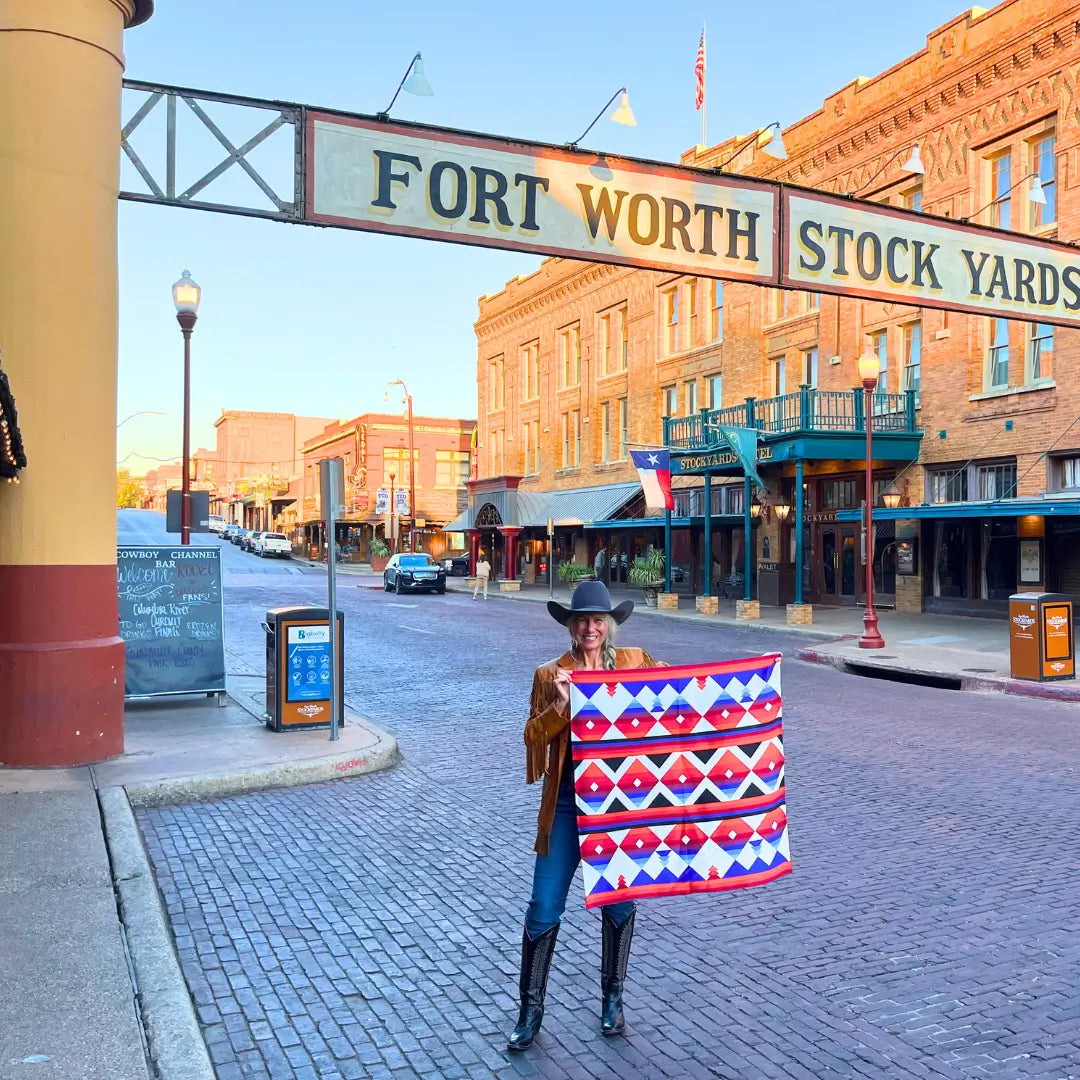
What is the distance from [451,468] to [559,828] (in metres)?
67.1

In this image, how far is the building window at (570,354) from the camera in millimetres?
41906

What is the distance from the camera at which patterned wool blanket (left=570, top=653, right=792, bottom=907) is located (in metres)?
3.77

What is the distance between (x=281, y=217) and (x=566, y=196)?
8.96ft

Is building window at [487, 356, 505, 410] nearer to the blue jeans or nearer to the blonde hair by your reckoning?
the blonde hair

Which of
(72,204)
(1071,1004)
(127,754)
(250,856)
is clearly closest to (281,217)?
(72,204)

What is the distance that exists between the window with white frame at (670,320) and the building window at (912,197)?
10.9 meters

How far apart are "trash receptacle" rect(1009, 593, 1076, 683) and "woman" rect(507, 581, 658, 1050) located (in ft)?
38.3

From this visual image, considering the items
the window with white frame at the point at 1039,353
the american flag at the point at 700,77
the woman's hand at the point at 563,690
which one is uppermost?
the american flag at the point at 700,77

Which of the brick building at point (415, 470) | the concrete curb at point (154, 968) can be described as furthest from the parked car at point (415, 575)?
the concrete curb at point (154, 968)

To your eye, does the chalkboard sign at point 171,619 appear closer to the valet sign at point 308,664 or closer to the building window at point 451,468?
the valet sign at point 308,664

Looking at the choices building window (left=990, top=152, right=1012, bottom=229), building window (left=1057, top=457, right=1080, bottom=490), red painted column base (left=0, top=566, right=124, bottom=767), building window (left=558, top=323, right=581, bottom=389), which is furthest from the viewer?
building window (left=558, top=323, right=581, bottom=389)

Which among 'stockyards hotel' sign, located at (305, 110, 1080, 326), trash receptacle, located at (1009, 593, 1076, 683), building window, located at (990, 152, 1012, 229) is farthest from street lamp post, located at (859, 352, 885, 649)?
building window, located at (990, 152, 1012, 229)

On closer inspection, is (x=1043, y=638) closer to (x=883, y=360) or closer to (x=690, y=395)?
(x=883, y=360)

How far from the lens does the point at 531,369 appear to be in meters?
46.2
